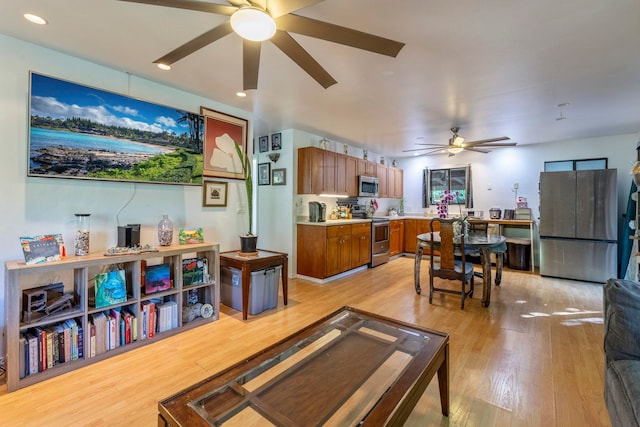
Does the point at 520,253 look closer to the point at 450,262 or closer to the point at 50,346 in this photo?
the point at 450,262

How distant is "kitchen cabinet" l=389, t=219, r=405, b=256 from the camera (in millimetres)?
6227

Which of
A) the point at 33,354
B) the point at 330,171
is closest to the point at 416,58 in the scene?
the point at 330,171

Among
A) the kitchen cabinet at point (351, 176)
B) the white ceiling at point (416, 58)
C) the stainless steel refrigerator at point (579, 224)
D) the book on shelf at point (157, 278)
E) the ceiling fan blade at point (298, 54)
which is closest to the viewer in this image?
the ceiling fan blade at point (298, 54)

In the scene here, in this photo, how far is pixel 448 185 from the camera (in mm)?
6582

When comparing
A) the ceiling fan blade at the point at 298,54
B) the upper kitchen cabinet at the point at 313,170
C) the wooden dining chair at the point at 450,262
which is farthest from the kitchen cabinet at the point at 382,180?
the ceiling fan blade at the point at 298,54

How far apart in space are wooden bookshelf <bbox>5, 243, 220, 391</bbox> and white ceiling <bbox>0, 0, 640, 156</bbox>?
170 cm

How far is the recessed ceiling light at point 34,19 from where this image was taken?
187cm

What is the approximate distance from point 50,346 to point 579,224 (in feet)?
22.0

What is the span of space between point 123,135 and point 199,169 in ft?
2.55

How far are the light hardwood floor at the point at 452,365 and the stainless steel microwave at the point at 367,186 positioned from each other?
8.03 ft

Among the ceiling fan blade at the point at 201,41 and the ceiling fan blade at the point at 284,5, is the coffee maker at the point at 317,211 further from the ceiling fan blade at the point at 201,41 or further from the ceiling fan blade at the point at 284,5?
the ceiling fan blade at the point at 284,5

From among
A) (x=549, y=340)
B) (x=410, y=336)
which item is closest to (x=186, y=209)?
(x=410, y=336)

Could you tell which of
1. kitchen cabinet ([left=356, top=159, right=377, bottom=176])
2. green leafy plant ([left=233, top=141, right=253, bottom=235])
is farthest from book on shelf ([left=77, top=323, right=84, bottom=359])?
kitchen cabinet ([left=356, top=159, right=377, bottom=176])

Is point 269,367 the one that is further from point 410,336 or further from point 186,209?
point 186,209
